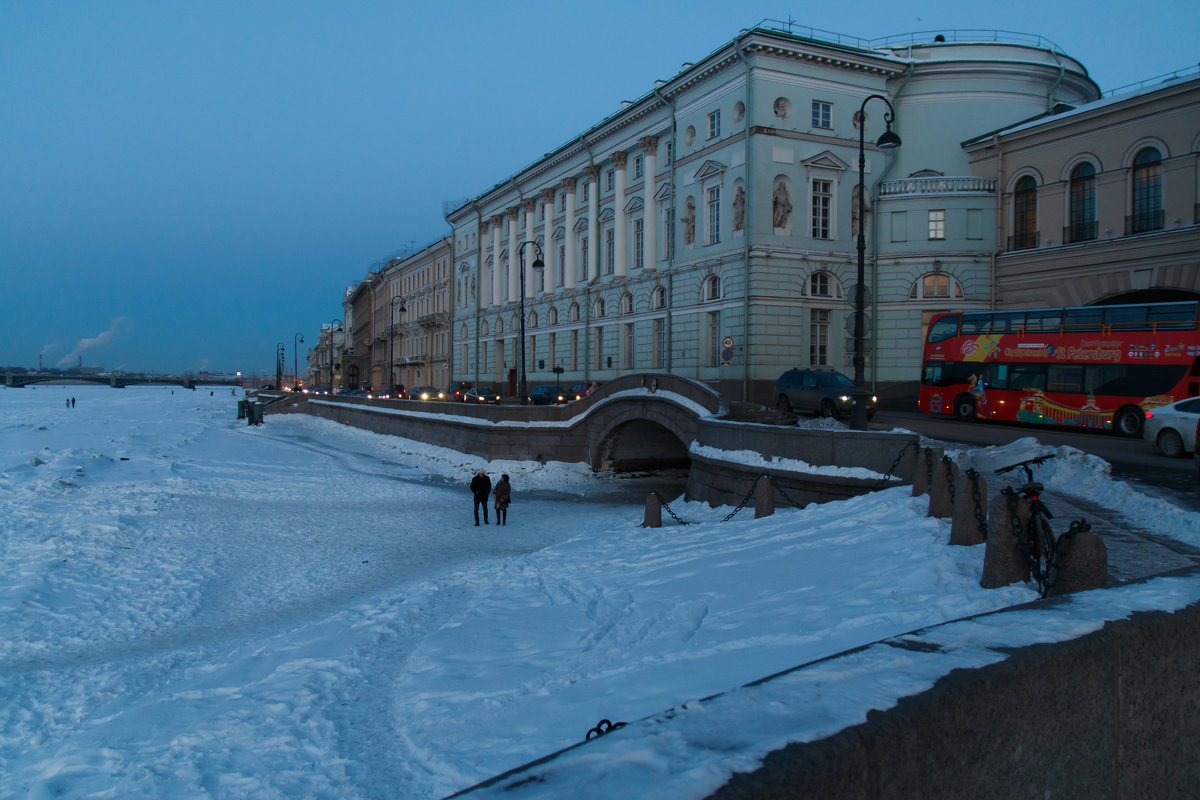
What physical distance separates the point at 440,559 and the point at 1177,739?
17.3 m

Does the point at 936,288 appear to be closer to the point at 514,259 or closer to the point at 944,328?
the point at 944,328

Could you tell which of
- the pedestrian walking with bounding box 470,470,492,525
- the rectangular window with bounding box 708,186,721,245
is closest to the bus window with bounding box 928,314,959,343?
the rectangular window with bounding box 708,186,721,245

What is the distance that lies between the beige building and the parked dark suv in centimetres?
1169

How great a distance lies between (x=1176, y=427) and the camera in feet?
57.3

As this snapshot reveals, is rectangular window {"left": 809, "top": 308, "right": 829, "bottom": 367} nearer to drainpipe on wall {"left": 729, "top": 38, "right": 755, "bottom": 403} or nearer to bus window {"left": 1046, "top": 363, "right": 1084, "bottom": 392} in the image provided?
drainpipe on wall {"left": 729, "top": 38, "right": 755, "bottom": 403}

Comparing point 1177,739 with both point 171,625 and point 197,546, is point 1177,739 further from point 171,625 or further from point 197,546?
point 197,546

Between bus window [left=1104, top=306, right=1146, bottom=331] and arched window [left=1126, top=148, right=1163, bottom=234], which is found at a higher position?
arched window [left=1126, top=148, right=1163, bottom=234]

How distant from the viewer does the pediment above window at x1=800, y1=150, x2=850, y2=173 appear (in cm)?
3681

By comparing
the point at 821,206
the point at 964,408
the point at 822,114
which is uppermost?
the point at 822,114

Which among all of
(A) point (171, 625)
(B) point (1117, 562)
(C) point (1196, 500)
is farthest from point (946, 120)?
(A) point (171, 625)

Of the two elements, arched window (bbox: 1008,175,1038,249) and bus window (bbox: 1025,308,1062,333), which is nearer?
bus window (bbox: 1025,308,1062,333)

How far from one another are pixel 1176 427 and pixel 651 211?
29.8 meters

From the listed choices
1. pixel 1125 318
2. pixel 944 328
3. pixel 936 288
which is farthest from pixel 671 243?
pixel 1125 318

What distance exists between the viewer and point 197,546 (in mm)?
19547
